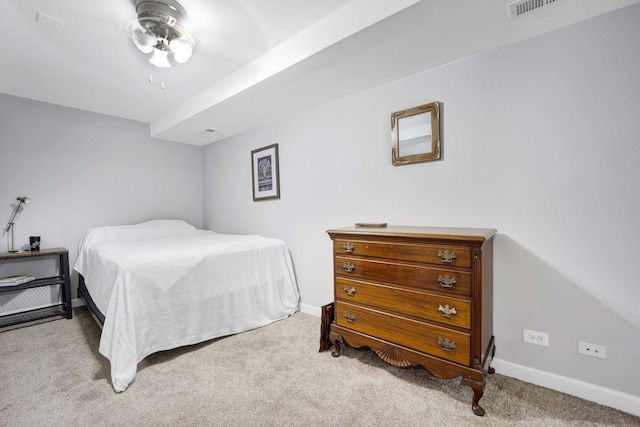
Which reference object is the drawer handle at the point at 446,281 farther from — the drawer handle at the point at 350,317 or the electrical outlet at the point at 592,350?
the electrical outlet at the point at 592,350

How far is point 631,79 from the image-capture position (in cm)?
148

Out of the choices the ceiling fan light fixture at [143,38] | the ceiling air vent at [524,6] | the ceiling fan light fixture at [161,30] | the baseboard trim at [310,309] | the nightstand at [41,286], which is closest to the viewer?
the ceiling air vent at [524,6]

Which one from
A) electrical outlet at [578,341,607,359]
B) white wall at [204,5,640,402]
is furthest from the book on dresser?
electrical outlet at [578,341,607,359]

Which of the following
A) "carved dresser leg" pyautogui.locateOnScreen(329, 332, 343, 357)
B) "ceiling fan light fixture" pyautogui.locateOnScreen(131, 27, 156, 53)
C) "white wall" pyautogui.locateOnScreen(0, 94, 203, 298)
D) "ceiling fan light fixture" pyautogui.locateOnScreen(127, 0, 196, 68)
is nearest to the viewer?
"ceiling fan light fixture" pyautogui.locateOnScreen(127, 0, 196, 68)

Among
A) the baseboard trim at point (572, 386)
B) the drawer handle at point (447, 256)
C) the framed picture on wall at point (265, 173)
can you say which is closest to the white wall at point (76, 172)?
the framed picture on wall at point (265, 173)

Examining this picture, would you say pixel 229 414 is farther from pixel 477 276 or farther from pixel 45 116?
pixel 45 116

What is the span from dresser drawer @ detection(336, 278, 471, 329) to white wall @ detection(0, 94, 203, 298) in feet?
10.9

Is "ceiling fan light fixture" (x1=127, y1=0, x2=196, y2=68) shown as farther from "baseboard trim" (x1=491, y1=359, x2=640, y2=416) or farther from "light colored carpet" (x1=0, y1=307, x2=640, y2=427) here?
"baseboard trim" (x1=491, y1=359, x2=640, y2=416)

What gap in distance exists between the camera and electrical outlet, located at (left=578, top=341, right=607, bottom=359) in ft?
5.18

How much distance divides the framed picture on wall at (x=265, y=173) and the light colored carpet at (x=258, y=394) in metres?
1.76

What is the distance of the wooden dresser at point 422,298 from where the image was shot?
154 centimetres

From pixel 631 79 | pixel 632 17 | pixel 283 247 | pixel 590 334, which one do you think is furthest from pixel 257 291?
pixel 632 17

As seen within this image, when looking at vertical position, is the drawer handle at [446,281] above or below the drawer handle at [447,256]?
below

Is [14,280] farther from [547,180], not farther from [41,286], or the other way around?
[547,180]
